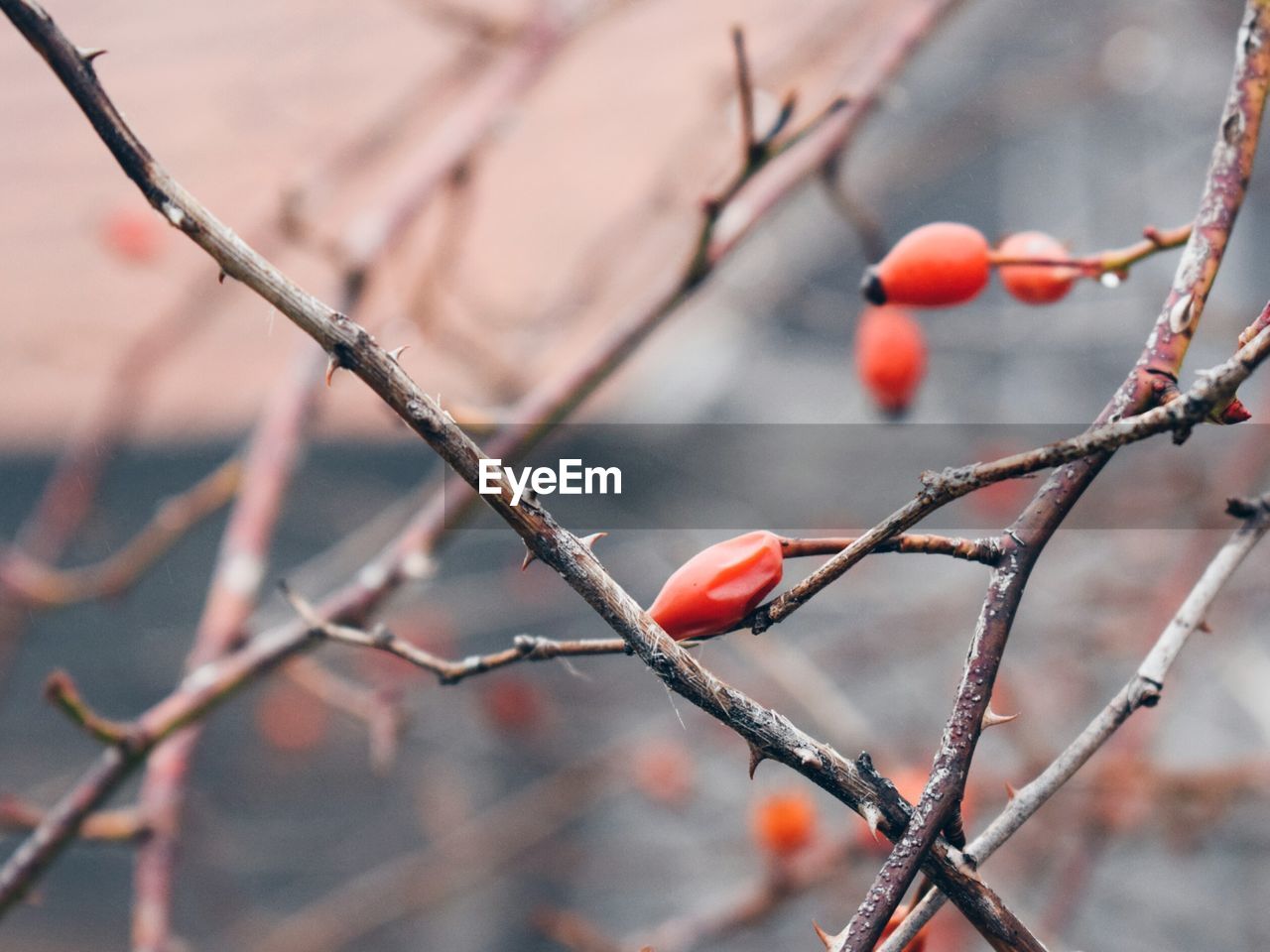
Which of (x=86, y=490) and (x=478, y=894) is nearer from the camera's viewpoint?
(x=86, y=490)

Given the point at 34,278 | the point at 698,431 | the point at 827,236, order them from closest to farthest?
the point at 698,431 → the point at 827,236 → the point at 34,278

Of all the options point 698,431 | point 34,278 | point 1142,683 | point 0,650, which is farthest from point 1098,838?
point 34,278

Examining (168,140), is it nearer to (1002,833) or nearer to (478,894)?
(478,894)

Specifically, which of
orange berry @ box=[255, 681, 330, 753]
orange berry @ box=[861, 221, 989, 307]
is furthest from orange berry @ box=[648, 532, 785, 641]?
orange berry @ box=[255, 681, 330, 753]

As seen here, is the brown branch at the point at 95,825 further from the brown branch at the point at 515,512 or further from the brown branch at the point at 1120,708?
the brown branch at the point at 1120,708

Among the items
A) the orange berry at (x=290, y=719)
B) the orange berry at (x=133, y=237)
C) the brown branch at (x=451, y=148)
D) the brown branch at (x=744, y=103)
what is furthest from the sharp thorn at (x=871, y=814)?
the orange berry at (x=290, y=719)
